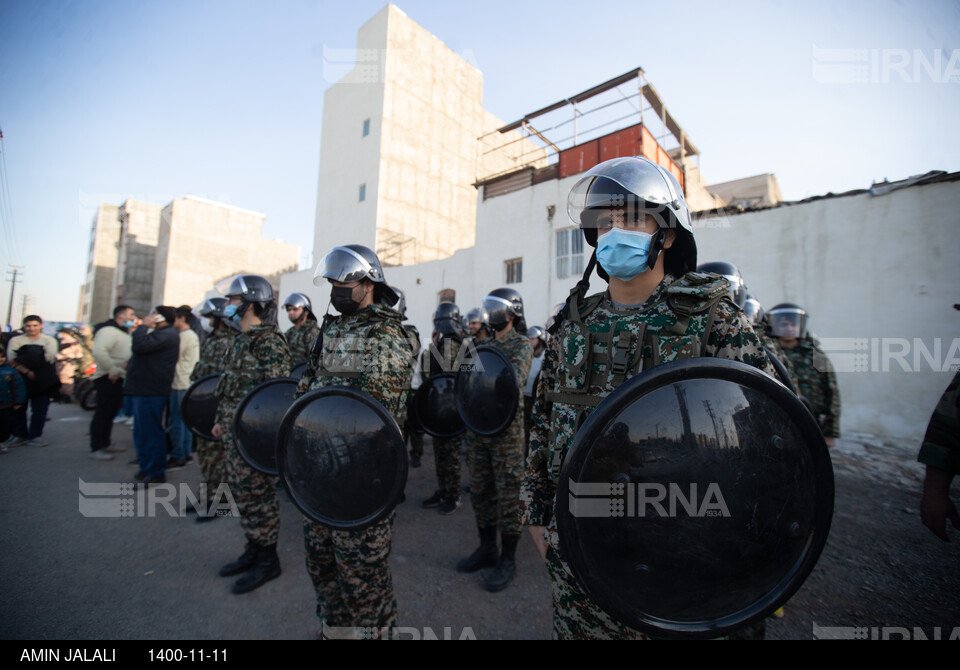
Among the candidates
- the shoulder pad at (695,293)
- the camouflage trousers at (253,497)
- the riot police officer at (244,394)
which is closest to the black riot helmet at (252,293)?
the riot police officer at (244,394)

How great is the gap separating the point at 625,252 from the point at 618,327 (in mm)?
297

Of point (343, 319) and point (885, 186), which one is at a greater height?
point (885, 186)

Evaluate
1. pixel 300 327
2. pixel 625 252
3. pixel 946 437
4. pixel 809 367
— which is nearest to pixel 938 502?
pixel 946 437

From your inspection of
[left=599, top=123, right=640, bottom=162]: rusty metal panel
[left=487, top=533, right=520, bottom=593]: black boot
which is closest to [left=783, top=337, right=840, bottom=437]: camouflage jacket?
[left=487, top=533, right=520, bottom=593]: black boot

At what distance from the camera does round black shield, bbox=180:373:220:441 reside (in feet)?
13.5

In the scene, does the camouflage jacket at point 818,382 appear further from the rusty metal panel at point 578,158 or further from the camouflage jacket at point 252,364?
the rusty metal panel at point 578,158

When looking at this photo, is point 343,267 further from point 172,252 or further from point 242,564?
point 172,252

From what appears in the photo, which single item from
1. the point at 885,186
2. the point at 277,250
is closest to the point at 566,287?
the point at 885,186

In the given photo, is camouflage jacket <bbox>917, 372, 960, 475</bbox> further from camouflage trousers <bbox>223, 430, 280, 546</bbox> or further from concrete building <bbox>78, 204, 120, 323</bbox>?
concrete building <bbox>78, 204, 120, 323</bbox>

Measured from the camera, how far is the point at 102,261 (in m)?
31.8

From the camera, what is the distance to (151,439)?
5.33 m

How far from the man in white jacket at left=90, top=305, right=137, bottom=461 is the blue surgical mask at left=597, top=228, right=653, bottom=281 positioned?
754 centimetres
